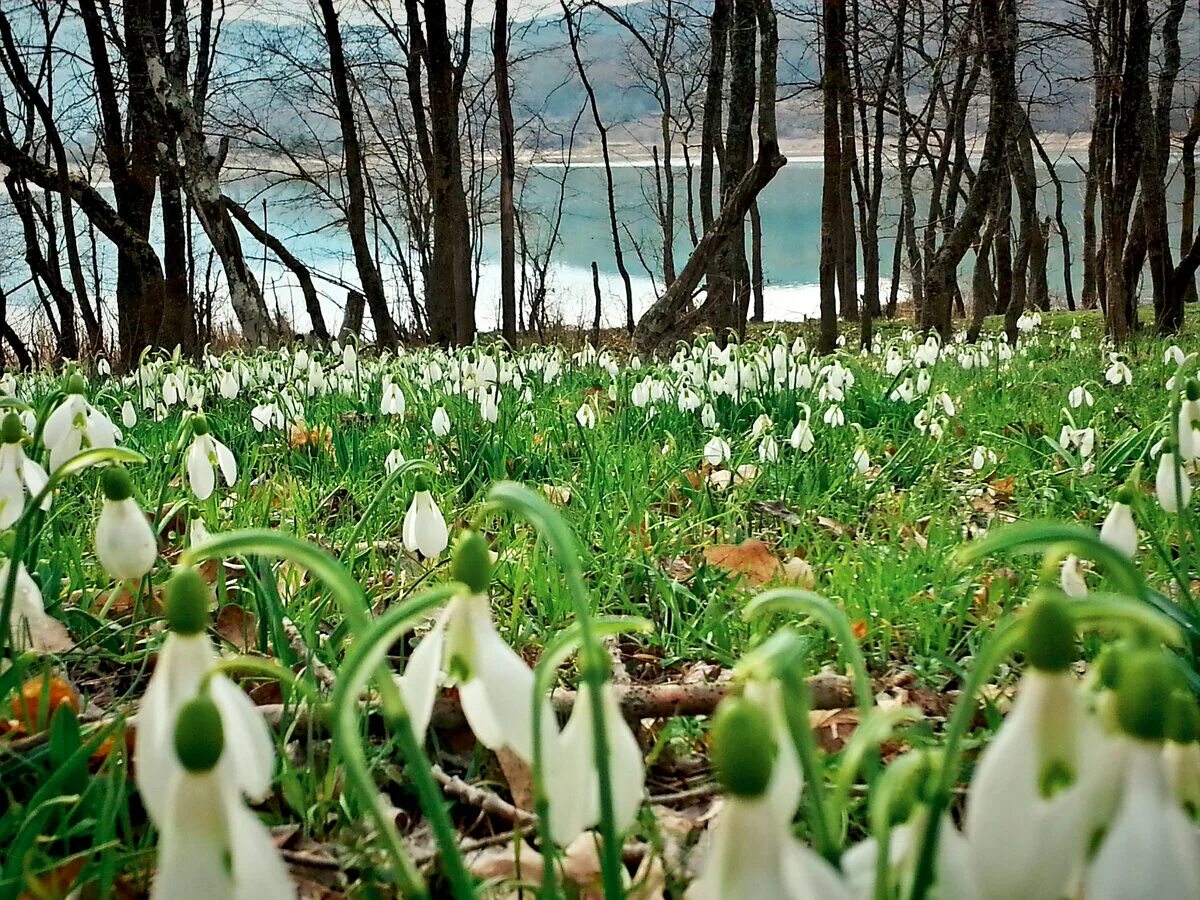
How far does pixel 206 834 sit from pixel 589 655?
0.22m

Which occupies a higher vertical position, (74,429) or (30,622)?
(74,429)

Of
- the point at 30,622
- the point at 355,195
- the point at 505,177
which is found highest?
the point at 505,177

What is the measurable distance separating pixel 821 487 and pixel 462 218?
26.3 ft

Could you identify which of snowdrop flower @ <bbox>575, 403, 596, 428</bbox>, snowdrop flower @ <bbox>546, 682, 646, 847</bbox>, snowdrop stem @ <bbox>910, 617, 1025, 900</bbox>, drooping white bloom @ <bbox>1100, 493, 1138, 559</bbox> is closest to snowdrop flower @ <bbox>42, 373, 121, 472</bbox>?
snowdrop flower @ <bbox>546, 682, 646, 847</bbox>

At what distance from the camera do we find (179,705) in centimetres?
60

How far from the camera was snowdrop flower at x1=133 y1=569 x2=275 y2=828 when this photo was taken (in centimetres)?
61

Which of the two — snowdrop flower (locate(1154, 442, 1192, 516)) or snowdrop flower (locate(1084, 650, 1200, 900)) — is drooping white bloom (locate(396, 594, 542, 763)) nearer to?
snowdrop flower (locate(1084, 650, 1200, 900))

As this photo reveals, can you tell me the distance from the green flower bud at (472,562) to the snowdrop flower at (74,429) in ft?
3.48

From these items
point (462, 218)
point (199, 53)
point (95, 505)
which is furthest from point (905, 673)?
point (199, 53)

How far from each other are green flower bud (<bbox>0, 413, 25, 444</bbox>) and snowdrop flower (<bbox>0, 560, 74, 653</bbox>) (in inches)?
6.2

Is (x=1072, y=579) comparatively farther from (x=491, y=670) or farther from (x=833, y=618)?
(x=491, y=670)

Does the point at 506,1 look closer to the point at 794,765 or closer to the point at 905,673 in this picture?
the point at 905,673

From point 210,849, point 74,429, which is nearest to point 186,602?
point 210,849

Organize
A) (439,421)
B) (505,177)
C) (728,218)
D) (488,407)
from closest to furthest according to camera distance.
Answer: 1. (439,421)
2. (488,407)
3. (728,218)
4. (505,177)
